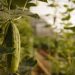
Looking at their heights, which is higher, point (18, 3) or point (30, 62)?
point (18, 3)

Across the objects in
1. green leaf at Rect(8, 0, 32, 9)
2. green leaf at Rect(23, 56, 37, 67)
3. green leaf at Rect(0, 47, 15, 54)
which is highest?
green leaf at Rect(8, 0, 32, 9)

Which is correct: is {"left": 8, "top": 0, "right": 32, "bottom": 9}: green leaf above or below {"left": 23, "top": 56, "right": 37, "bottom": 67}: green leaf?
above

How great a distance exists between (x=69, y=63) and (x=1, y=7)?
1841 mm

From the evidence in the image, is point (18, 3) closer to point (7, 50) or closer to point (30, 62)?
point (30, 62)

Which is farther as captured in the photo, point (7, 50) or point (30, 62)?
point (30, 62)

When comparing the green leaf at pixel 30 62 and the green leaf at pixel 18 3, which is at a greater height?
the green leaf at pixel 18 3

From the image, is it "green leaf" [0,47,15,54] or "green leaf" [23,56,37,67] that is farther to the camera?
"green leaf" [23,56,37,67]

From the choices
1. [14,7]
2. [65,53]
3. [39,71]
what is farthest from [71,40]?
[39,71]

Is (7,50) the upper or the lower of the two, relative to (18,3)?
lower

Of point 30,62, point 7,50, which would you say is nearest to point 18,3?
point 30,62

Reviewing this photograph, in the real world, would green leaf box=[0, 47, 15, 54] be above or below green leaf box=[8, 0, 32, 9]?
below

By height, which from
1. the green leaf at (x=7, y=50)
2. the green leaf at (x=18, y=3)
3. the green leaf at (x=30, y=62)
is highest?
the green leaf at (x=18, y=3)

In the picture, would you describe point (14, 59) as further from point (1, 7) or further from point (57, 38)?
point (57, 38)

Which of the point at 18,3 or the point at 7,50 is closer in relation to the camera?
the point at 7,50
